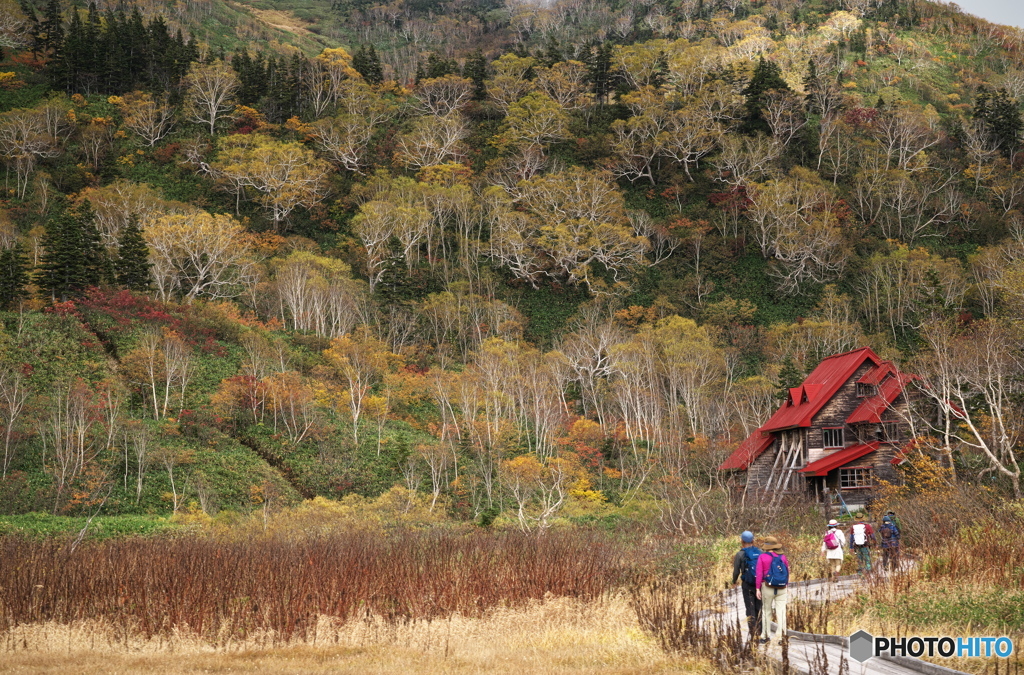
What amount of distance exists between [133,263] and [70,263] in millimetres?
5313

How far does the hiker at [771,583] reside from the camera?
33.5ft

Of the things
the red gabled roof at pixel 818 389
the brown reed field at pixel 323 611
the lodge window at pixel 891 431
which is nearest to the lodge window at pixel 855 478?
the lodge window at pixel 891 431

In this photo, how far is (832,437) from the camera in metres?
34.2

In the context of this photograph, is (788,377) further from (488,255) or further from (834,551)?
(488,255)

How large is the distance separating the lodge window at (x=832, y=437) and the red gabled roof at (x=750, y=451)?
350cm

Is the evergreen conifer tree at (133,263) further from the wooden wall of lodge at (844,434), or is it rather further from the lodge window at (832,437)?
the lodge window at (832,437)

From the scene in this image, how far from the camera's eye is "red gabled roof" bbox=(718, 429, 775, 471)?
1474 inches

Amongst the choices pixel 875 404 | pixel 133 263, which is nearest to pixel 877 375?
pixel 875 404

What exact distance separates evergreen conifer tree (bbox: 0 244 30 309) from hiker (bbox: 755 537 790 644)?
144ft

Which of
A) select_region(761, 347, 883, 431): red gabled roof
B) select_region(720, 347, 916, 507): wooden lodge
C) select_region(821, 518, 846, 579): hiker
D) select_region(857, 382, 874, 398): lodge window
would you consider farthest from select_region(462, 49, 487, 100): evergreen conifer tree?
select_region(821, 518, 846, 579): hiker

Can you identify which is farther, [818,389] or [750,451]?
[750,451]

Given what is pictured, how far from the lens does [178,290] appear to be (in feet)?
174

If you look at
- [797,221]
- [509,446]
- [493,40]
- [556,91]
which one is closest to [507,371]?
[509,446]

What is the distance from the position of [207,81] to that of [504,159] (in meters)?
34.2
